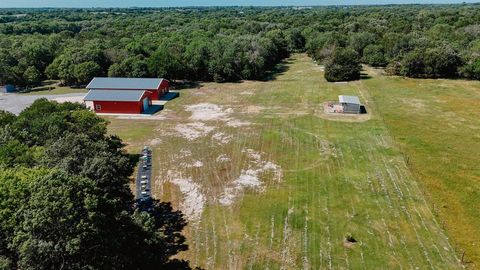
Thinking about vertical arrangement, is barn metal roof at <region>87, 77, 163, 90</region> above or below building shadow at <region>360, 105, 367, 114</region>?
above

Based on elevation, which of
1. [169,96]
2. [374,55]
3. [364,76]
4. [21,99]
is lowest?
[169,96]

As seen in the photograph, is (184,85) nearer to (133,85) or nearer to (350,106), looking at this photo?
(133,85)

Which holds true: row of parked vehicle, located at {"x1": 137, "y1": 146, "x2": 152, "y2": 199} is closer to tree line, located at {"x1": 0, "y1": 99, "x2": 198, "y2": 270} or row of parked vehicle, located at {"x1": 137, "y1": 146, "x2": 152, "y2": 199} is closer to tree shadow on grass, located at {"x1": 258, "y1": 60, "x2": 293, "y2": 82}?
tree line, located at {"x1": 0, "y1": 99, "x2": 198, "y2": 270}

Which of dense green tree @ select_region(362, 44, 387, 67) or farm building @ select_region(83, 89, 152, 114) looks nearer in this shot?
farm building @ select_region(83, 89, 152, 114)

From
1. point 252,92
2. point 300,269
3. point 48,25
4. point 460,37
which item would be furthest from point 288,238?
point 48,25

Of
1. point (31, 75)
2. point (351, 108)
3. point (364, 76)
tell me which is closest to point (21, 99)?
point (31, 75)

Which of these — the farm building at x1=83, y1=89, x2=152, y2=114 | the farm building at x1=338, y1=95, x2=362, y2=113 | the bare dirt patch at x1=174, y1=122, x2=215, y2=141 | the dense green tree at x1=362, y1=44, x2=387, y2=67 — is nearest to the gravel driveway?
the farm building at x1=83, y1=89, x2=152, y2=114

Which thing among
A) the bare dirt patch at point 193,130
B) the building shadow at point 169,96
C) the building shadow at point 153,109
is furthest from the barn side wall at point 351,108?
the building shadow at point 169,96
